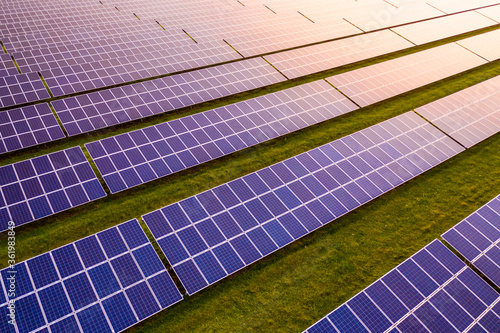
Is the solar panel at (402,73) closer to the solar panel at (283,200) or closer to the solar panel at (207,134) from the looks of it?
the solar panel at (207,134)

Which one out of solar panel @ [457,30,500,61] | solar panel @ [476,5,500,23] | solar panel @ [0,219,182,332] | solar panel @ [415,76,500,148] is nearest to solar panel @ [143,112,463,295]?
solar panel @ [0,219,182,332]

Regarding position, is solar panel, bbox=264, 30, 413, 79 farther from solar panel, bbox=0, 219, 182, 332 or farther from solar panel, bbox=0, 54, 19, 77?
Answer: solar panel, bbox=0, 54, 19, 77

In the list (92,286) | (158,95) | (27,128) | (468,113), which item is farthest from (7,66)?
(468,113)

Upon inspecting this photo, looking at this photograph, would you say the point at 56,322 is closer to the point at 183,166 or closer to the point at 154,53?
the point at 183,166

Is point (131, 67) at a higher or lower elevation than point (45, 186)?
higher

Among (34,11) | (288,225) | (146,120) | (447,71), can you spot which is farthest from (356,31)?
(34,11)

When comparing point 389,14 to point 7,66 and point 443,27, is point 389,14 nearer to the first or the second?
point 443,27
